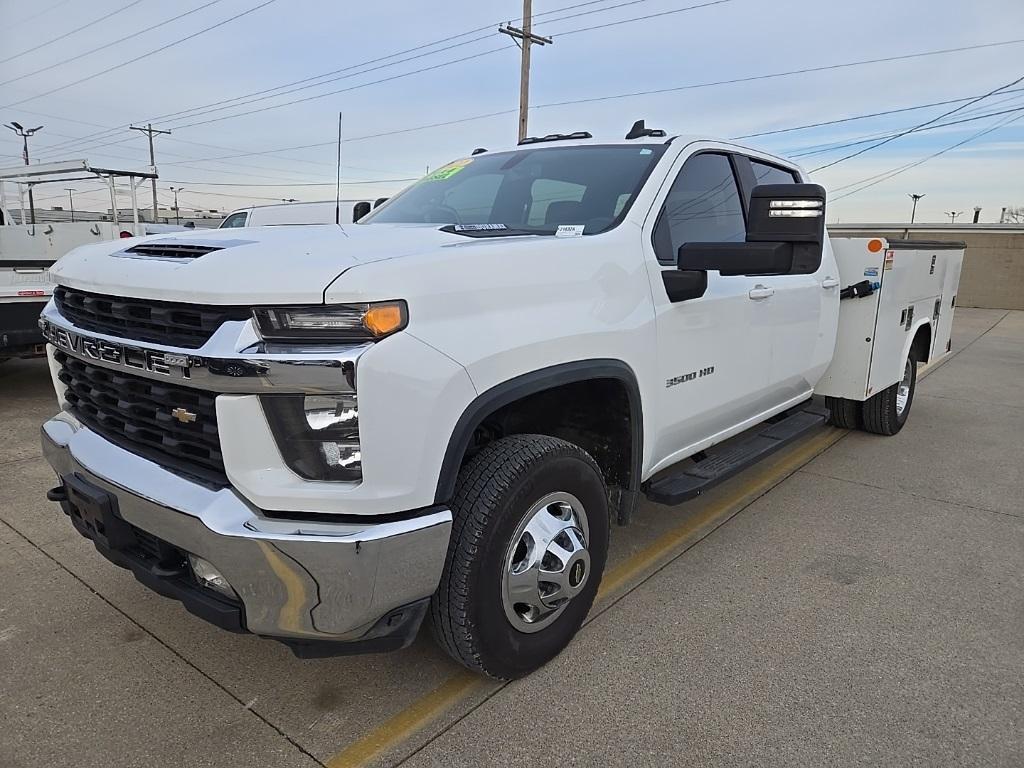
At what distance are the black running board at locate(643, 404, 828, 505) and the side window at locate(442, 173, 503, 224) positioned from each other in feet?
4.80

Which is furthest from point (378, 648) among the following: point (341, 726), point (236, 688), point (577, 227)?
point (577, 227)

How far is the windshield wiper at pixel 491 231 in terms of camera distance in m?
2.74

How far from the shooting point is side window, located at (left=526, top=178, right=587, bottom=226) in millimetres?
3195

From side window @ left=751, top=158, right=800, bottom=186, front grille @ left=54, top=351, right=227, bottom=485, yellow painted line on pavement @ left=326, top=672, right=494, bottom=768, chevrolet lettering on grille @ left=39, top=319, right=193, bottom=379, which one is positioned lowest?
yellow painted line on pavement @ left=326, top=672, right=494, bottom=768

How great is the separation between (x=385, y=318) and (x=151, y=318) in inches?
29.2

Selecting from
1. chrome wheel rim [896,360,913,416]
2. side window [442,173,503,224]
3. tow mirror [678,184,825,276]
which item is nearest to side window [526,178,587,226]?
side window [442,173,503,224]

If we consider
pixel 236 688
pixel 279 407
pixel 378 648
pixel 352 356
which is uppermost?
pixel 352 356

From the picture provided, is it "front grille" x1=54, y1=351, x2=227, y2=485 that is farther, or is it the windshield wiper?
the windshield wiper

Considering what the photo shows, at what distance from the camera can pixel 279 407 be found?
1.95 metres

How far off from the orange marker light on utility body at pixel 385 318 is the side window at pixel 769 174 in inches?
110

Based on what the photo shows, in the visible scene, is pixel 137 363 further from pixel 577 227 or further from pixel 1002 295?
Result: pixel 1002 295

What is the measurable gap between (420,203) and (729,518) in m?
2.42

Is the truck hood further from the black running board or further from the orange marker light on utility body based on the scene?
the black running board

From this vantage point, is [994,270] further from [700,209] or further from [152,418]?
[152,418]
